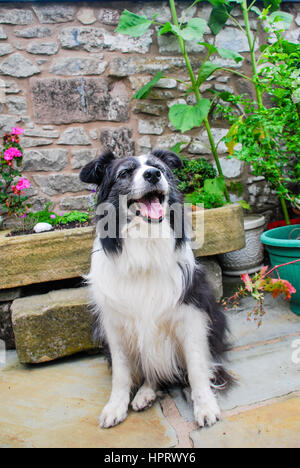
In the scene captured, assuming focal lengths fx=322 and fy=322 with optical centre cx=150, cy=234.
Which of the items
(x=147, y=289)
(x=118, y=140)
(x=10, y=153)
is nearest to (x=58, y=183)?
(x=10, y=153)

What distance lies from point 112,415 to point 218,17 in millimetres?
3242

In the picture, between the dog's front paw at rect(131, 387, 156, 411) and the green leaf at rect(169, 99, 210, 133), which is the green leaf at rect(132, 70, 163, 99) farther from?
the dog's front paw at rect(131, 387, 156, 411)

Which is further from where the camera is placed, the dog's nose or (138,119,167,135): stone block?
(138,119,167,135): stone block

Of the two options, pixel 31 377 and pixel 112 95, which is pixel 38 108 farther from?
pixel 31 377

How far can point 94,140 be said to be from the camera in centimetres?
304

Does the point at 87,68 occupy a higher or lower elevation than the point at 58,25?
lower

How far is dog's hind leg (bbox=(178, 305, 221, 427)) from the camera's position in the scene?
4.98ft

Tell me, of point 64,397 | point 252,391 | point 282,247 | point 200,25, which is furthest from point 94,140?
point 252,391

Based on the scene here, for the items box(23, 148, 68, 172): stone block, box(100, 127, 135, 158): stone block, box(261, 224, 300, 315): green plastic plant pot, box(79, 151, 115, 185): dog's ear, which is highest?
box(100, 127, 135, 158): stone block

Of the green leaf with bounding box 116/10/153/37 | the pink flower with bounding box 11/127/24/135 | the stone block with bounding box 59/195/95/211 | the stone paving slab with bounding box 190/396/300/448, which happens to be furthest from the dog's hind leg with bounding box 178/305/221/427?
the green leaf with bounding box 116/10/153/37

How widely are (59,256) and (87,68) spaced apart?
5.98ft

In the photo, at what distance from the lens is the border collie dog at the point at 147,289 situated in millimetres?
1529

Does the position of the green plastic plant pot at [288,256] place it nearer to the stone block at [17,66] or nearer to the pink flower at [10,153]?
the pink flower at [10,153]

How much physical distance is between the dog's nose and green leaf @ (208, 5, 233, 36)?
2249mm
